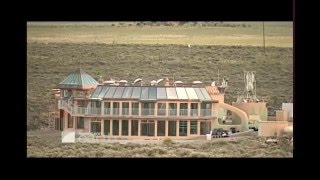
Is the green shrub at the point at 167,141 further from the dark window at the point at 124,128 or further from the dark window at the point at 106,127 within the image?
the dark window at the point at 106,127

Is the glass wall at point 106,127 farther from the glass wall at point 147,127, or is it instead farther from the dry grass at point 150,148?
the glass wall at point 147,127

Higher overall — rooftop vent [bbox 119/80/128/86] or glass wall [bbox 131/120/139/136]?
rooftop vent [bbox 119/80/128/86]

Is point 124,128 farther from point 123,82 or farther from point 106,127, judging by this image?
point 123,82

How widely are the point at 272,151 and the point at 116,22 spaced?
75.8 inches

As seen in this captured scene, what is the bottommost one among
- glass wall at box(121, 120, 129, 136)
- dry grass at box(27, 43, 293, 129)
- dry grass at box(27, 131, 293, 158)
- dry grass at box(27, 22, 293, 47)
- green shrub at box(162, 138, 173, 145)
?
dry grass at box(27, 131, 293, 158)

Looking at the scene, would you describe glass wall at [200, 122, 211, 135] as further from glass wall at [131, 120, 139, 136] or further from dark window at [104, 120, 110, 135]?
dark window at [104, 120, 110, 135]

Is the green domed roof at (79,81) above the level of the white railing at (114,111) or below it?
above

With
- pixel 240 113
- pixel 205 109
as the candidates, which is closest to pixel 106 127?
pixel 205 109

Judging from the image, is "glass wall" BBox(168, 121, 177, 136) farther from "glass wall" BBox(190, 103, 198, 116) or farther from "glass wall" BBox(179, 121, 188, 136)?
"glass wall" BBox(190, 103, 198, 116)

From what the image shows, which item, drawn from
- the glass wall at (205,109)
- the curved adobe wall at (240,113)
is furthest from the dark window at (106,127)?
the curved adobe wall at (240,113)

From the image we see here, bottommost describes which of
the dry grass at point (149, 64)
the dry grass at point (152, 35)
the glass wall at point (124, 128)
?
the glass wall at point (124, 128)

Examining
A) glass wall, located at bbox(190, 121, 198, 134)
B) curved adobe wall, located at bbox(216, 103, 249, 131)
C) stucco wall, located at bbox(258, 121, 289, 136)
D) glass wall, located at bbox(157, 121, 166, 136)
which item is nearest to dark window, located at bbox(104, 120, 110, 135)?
glass wall, located at bbox(157, 121, 166, 136)
